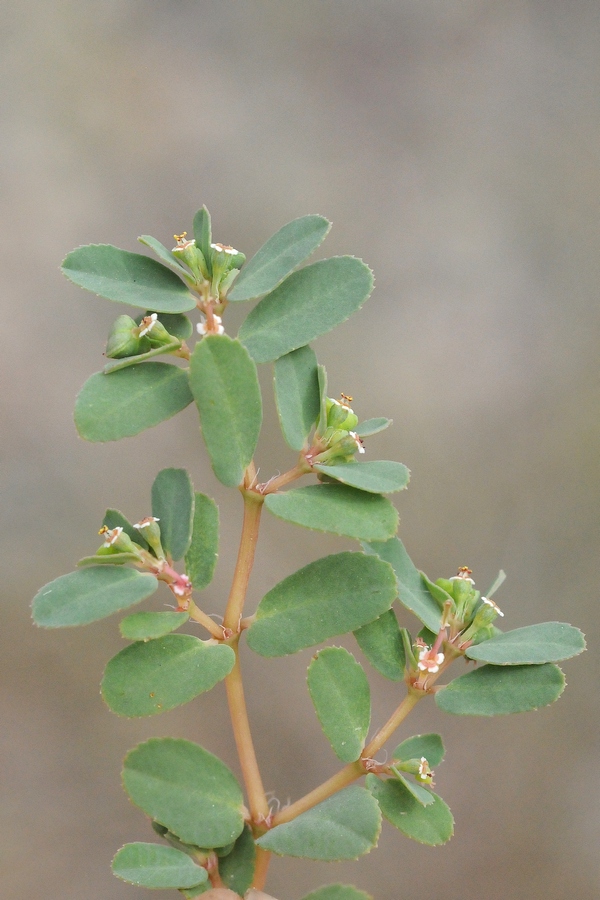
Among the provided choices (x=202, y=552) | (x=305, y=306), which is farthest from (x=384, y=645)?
(x=305, y=306)

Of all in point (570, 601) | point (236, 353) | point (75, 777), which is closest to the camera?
point (236, 353)

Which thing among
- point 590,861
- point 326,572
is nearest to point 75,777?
point 590,861

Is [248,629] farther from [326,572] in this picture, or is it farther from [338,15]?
[338,15]

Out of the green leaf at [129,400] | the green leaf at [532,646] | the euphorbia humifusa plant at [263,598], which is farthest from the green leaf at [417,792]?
the green leaf at [129,400]

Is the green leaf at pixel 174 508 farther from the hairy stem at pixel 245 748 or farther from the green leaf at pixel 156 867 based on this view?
the green leaf at pixel 156 867

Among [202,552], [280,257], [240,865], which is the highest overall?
[280,257]

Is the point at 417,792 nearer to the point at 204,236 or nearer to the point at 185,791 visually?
the point at 185,791
